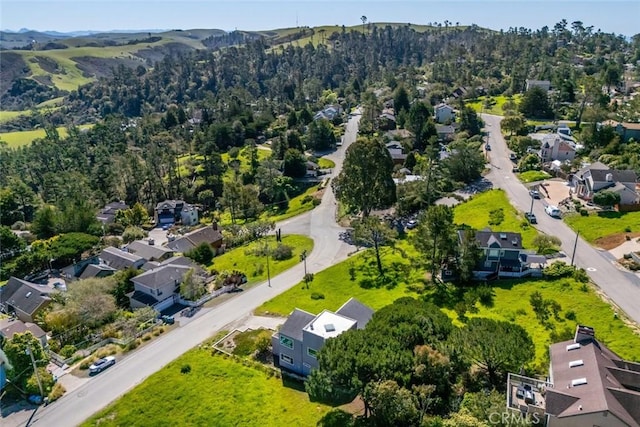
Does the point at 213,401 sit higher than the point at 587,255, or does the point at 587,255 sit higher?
the point at 587,255

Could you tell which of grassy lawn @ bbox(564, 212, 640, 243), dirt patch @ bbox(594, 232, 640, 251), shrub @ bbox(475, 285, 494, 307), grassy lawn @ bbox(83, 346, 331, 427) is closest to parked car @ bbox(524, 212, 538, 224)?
grassy lawn @ bbox(564, 212, 640, 243)

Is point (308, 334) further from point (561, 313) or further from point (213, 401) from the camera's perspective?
point (561, 313)

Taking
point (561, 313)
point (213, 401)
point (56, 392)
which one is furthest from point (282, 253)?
point (561, 313)

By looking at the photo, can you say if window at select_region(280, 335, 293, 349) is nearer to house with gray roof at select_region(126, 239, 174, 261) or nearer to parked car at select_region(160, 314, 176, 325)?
parked car at select_region(160, 314, 176, 325)

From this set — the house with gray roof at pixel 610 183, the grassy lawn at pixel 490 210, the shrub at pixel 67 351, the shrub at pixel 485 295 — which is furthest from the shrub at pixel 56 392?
the house with gray roof at pixel 610 183

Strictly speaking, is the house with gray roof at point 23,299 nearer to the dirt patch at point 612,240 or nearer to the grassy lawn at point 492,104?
the dirt patch at point 612,240

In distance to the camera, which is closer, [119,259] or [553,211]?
[553,211]
